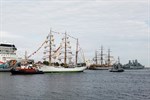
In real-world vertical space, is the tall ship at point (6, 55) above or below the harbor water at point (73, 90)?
above

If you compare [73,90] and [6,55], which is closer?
[73,90]

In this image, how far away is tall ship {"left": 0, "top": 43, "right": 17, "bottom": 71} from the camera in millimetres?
174125

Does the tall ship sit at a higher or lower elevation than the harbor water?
higher

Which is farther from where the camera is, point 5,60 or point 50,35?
point 5,60

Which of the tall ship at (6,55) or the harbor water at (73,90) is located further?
the tall ship at (6,55)

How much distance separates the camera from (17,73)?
402 ft

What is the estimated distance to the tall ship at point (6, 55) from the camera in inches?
6855

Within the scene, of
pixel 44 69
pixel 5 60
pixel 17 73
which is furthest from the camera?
pixel 5 60

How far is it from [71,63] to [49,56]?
49.8 ft

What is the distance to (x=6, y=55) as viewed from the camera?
188125 mm

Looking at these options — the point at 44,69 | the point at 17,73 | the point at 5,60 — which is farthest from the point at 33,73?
the point at 5,60

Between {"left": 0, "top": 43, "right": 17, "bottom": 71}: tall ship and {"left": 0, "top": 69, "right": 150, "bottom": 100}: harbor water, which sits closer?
{"left": 0, "top": 69, "right": 150, "bottom": 100}: harbor water

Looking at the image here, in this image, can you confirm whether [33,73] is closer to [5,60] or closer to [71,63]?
[71,63]

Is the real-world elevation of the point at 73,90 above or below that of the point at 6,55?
below
